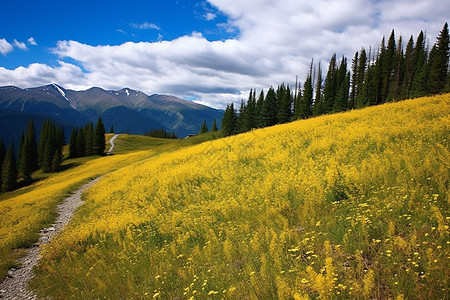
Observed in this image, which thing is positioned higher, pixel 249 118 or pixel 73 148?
pixel 249 118

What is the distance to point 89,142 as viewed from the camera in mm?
88938

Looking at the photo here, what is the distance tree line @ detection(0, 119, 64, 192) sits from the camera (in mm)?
71938

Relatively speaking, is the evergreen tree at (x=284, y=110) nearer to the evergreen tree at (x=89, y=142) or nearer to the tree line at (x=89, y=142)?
the tree line at (x=89, y=142)

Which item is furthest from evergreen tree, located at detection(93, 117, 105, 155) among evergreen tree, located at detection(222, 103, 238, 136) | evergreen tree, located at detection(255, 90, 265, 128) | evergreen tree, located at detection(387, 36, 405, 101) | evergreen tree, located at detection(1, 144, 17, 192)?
evergreen tree, located at detection(387, 36, 405, 101)

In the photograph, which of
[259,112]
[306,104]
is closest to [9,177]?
[259,112]

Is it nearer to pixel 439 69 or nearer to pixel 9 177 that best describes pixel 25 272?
pixel 439 69

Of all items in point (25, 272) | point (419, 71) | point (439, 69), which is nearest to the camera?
point (25, 272)

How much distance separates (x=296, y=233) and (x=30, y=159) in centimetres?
9745

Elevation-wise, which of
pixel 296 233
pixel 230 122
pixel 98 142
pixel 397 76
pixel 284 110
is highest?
pixel 397 76

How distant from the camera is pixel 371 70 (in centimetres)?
7200

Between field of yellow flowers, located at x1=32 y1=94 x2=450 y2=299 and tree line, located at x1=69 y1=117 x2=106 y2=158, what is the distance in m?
78.3

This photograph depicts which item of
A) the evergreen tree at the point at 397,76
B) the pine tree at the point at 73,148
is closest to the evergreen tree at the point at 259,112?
the evergreen tree at the point at 397,76

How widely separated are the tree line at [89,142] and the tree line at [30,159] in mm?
5128

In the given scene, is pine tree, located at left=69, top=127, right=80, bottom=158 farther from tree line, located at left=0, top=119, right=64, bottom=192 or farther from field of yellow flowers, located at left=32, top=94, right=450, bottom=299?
field of yellow flowers, located at left=32, top=94, right=450, bottom=299
